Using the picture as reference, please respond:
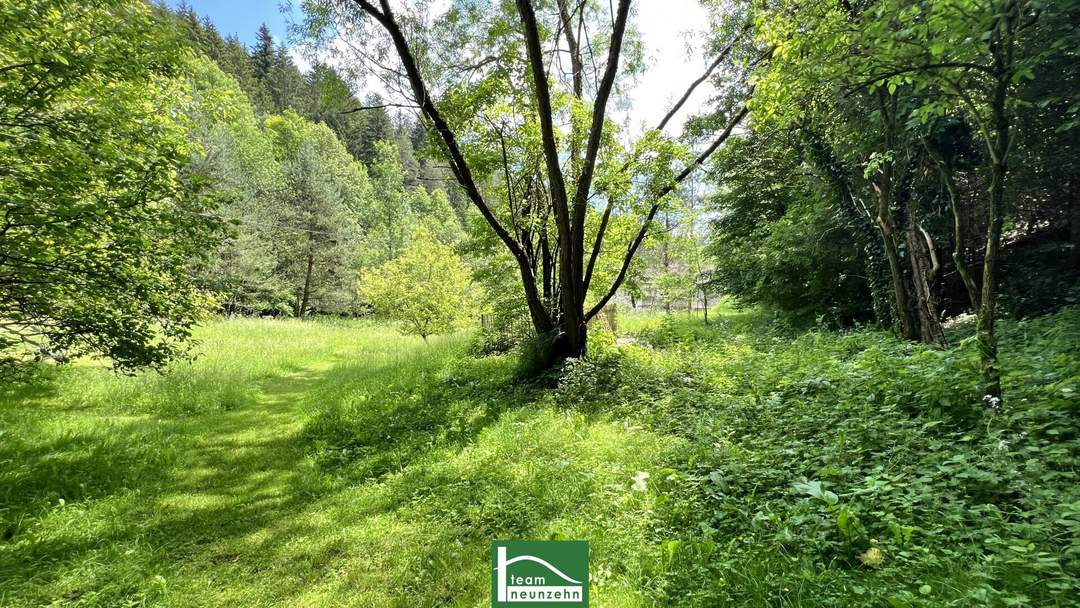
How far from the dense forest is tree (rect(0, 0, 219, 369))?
0.04 meters

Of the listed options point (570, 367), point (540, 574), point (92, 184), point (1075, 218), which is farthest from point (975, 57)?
point (92, 184)

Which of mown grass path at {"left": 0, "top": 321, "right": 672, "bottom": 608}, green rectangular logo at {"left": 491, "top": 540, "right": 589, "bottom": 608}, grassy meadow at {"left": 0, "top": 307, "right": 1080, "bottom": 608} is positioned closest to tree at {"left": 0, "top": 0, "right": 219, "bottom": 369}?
mown grass path at {"left": 0, "top": 321, "right": 672, "bottom": 608}

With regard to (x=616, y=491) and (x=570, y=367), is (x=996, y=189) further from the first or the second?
(x=570, y=367)

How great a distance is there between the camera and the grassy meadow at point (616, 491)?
228cm

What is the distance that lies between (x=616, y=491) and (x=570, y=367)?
381cm

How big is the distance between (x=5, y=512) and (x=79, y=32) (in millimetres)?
4568

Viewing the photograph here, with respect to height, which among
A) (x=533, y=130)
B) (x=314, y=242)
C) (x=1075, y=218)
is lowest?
(x=1075, y=218)

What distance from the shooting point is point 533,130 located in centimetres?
729

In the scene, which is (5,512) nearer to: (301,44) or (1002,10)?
(301,44)

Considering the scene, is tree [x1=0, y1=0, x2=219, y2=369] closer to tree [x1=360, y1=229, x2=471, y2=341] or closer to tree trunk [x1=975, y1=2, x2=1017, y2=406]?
tree trunk [x1=975, y1=2, x2=1017, y2=406]

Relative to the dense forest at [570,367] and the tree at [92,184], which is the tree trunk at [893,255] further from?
the tree at [92,184]

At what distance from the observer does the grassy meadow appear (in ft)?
7.48

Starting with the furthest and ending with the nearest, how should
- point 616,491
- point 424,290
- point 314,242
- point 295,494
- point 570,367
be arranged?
point 314,242
point 424,290
point 570,367
point 295,494
point 616,491

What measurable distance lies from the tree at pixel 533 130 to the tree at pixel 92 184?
243 cm
